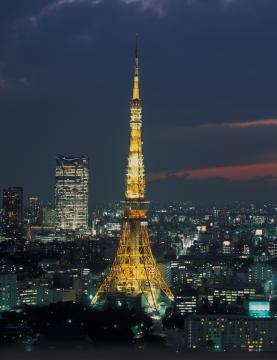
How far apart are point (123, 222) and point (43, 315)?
2.59 m

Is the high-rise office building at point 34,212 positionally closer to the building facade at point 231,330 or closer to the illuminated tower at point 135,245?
the illuminated tower at point 135,245

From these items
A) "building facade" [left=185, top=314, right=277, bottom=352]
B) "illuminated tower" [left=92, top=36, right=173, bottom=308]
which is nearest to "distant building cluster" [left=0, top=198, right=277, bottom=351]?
"building facade" [left=185, top=314, right=277, bottom=352]

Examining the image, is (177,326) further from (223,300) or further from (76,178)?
(76,178)

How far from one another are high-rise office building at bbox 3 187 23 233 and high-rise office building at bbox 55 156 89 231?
1229 millimetres

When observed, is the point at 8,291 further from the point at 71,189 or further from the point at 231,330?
the point at 71,189

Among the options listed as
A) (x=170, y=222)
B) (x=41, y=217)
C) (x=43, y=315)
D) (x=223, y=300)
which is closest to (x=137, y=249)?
(x=223, y=300)

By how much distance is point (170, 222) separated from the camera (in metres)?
19.7

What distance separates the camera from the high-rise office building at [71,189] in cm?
2295

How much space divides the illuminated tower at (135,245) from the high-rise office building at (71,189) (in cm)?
1354

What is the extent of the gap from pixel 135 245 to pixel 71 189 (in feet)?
48.0

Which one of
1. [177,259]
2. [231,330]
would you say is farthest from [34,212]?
[231,330]

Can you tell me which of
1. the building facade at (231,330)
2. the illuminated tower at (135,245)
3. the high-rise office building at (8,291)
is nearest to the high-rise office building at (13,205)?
the high-rise office building at (8,291)

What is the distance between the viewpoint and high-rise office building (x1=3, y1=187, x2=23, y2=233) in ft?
71.5

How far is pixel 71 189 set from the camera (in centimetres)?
2364
